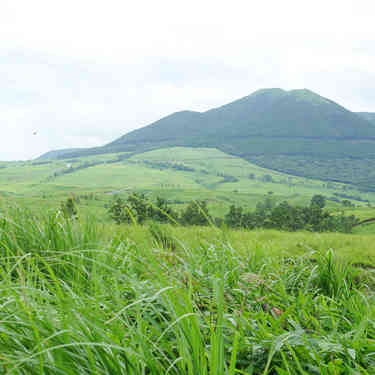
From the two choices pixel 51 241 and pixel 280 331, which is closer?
pixel 280 331

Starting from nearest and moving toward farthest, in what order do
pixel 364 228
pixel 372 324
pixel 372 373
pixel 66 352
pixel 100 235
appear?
1. pixel 66 352
2. pixel 372 373
3. pixel 372 324
4. pixel 100 235
5. pixel 364 228

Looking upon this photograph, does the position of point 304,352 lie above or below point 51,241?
below

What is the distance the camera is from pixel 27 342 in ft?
6.59

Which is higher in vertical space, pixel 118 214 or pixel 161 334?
pixel 161 334

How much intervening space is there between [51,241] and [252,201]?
514 feet

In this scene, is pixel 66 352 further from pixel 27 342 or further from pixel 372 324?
pixel 372 324

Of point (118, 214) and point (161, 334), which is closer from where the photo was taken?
point (161, 334)

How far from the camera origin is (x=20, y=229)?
13.5 feet

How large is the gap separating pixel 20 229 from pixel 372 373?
12.5ft

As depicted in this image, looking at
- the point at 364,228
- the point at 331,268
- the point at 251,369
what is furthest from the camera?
the point at 364,228

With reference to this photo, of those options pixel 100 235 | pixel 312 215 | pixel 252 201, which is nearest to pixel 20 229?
pixel 100 235

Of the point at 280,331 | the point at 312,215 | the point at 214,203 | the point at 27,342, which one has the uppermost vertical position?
the point at 214,203

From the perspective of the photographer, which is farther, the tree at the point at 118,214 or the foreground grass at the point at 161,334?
the tree at the point at 118,214

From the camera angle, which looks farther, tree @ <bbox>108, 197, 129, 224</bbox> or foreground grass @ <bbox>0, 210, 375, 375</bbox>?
tree @ <bbox>108, 197, 129, 224</bbox>
